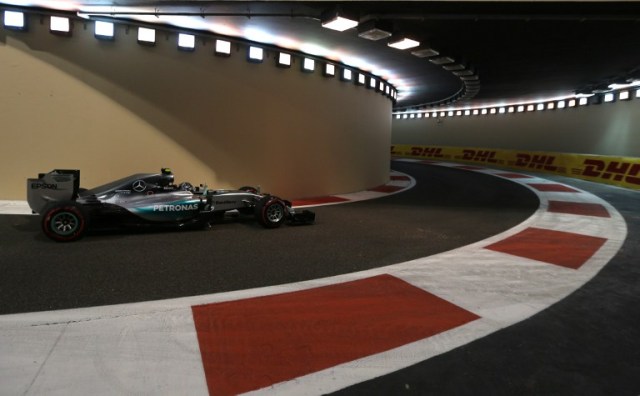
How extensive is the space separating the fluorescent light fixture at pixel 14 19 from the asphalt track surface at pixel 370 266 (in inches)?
157

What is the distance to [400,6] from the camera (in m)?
5.93

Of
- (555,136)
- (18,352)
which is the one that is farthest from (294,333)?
(555,136)

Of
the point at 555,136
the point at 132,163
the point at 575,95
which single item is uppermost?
the point at 575,95

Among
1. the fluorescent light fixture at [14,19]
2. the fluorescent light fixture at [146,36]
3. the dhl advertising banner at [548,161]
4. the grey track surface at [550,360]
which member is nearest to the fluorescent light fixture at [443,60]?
the fluorescent light fixture at [146,36]

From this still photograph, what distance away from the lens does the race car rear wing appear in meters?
5.49

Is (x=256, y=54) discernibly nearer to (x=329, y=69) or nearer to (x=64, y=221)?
(x=329, y=69)

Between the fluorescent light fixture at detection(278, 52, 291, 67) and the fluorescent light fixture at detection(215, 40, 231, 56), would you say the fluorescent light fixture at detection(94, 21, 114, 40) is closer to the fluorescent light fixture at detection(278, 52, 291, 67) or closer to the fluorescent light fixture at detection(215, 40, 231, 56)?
the fluorescent light fixture at detection(215, 40, 231, 56)

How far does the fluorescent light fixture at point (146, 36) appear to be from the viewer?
7.68 m

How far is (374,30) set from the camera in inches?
256

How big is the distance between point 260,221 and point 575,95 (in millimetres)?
16391

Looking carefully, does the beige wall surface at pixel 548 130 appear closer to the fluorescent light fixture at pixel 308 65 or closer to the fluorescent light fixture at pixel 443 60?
the fluorescent light fixture at pixel 443 60

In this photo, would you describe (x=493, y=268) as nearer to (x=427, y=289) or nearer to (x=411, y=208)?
(x=427, y=289)

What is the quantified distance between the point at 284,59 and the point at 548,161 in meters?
15.3

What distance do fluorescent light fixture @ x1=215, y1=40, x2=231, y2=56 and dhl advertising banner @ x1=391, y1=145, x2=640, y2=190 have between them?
1400 cm
